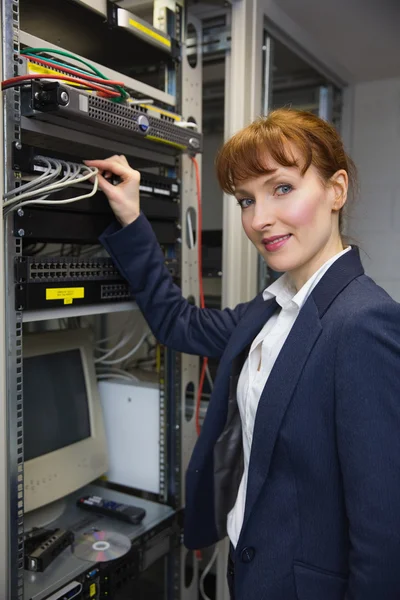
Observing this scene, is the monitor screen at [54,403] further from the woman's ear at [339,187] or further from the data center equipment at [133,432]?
the woman's ear at [339,187]

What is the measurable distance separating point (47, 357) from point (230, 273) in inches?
23.3

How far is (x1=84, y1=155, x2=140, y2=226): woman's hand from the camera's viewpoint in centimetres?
121

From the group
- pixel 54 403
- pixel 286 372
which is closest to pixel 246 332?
pixel 286 372

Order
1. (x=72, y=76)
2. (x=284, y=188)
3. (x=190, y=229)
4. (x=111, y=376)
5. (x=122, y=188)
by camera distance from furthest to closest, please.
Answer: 1. (x=111, y=376)
2. (x=190, y=229)
3. (x=122, y=188)
4. (x=72, y=76)
5. (x=284, y=188)

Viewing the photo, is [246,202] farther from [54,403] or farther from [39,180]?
[54,403]

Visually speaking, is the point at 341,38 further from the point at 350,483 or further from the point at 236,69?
the point at 350,483

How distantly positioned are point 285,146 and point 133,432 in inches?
38.7

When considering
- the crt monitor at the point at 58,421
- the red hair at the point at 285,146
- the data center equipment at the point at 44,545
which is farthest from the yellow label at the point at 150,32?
the data center equipment at the point at 44,545

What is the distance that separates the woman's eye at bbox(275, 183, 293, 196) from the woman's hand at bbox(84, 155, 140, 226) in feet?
1.25

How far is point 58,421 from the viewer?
4.68 ft

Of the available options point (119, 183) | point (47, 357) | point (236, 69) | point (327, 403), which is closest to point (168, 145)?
point (119, 183)

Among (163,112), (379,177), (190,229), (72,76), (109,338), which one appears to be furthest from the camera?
(379,177)

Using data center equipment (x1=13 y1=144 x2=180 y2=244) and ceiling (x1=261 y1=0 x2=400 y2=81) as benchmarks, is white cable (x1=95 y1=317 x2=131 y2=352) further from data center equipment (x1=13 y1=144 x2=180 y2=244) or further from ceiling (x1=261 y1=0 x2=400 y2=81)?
ceiling (x1=261 y1=0 x2=400 y2=81)

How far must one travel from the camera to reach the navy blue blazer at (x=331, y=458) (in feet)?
2.74
